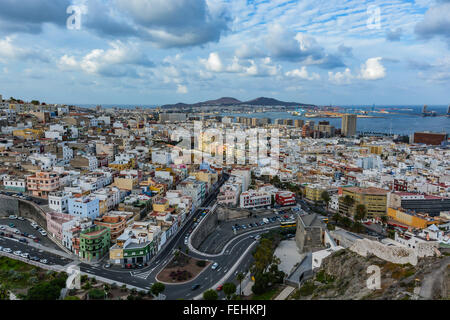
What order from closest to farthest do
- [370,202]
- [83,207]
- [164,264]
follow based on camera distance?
1. [164,264]
2. [83,207]
3. [370,202]

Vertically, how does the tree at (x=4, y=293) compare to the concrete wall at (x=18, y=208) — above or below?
below

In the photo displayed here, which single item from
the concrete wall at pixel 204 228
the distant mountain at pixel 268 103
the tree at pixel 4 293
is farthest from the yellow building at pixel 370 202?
the distant mountain at pixel 268 103

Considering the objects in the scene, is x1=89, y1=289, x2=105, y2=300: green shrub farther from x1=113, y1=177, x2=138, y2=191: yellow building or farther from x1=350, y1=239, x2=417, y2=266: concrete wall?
x1=113, y1=177, x2=138, y2=191: yellow building

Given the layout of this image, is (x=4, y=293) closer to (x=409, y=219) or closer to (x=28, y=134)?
(x=409, y=219)

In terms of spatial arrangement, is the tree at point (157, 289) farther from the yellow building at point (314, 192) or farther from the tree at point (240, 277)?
the yellow building at point (314, 192)

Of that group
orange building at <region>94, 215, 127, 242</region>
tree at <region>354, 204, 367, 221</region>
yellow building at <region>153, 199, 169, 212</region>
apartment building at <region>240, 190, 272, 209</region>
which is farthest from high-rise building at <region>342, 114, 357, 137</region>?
orange building at <region>94, 215, 127, 242</region>

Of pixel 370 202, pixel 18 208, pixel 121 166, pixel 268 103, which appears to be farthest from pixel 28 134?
pixel 268 103
